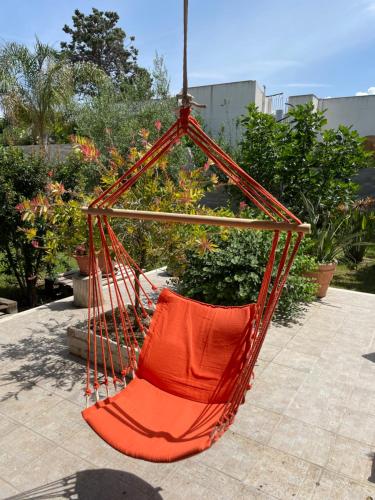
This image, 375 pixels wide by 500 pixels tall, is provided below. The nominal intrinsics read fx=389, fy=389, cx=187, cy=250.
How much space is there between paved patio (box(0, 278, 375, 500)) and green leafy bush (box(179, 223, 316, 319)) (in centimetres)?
60

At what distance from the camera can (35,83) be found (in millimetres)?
10023

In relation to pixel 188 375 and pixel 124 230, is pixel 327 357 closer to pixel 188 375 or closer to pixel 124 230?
pixel 188 375

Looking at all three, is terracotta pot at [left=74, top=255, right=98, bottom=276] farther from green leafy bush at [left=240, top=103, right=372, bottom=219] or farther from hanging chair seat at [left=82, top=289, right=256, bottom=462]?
green leafy bush at [left=240, top=103, right=372, bottom=219]

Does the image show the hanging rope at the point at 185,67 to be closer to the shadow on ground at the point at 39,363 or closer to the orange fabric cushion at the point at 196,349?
the orange fabric cushion at the point at 196,349

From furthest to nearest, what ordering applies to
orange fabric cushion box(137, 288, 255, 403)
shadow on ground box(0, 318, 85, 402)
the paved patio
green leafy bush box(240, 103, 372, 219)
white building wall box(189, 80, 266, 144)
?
white building wall box(189, 80, 266, 144)
green leafy bush box(240, 103, 372, 219)
shadow on ground box(0, 318, 85, 402)
orange fabric cushion box(137, 288, 255, 403)
the paved patio

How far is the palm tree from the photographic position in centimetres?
983

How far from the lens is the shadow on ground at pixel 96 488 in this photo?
6.47 feet

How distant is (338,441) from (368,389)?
74 cm

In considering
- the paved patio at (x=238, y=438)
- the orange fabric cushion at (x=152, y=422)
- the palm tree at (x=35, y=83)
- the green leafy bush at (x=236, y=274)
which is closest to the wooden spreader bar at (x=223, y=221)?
the orange fabric cushion at (x=152, y=422)

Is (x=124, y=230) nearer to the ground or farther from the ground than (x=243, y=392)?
farther from the ground

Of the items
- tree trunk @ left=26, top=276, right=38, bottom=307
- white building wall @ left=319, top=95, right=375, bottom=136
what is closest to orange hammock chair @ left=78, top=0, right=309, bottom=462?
tree trunk @ left=26, top=276, right=38, bottom=307

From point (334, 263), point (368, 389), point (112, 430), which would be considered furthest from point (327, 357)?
point (112, 430)

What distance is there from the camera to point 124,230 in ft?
10.8

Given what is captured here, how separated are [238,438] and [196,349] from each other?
24.1 inches
